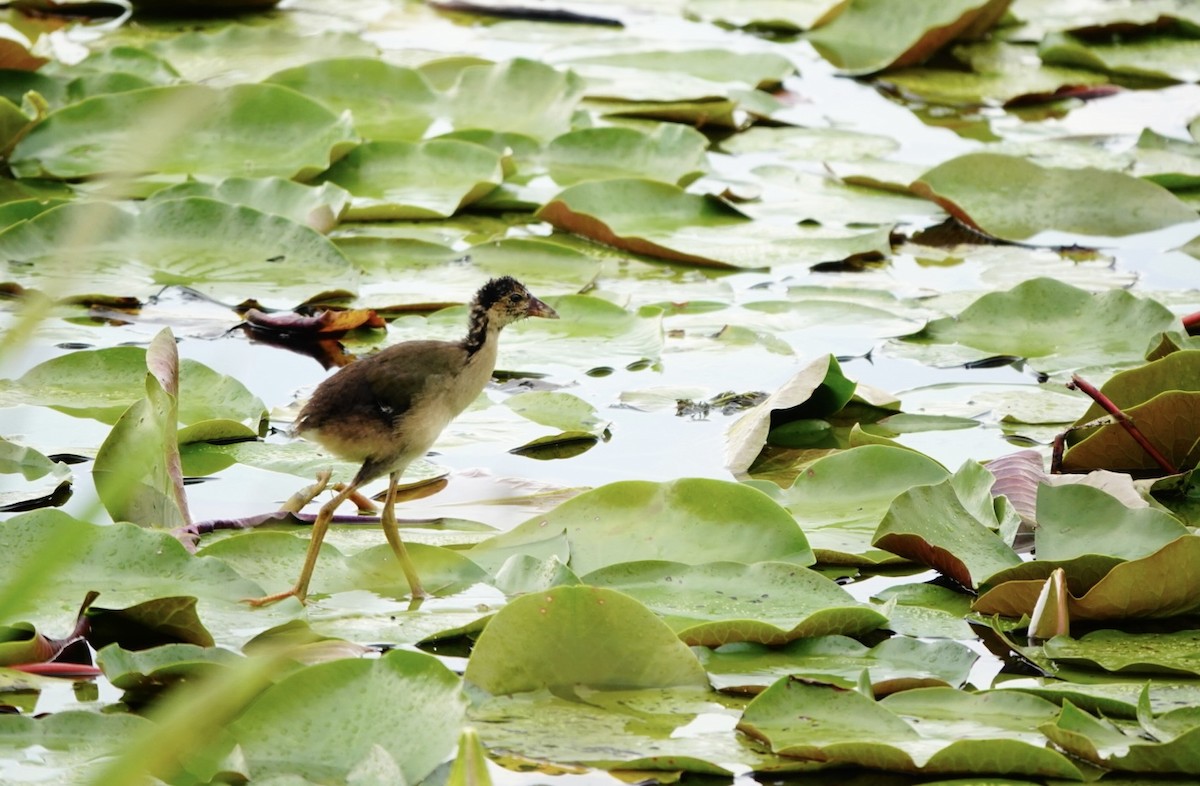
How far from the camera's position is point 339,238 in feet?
18.0

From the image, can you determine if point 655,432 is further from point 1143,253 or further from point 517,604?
point 1143,253

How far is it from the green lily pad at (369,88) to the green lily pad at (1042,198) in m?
2.21

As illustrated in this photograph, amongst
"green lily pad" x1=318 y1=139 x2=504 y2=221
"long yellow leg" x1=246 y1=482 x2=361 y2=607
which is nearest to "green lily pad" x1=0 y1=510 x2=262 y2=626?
"long yellow leg" x1=246 y1=482 x2=361 y2=607

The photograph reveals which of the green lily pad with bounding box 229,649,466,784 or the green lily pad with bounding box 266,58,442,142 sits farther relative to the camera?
the green lily pad with bounding box 266,58,442,142

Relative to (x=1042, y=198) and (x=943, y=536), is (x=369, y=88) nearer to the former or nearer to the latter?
(x=1042, y=198)

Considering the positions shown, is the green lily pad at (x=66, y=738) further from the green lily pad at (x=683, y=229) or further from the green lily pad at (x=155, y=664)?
the green lily pad at (x=683, y=229)

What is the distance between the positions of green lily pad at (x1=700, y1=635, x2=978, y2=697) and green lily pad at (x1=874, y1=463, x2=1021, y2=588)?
33 cm

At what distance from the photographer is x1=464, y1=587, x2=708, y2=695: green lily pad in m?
2.87

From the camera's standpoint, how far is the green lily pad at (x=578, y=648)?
287cm

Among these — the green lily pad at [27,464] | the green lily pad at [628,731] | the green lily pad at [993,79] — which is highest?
the green lily pad at [993,79]

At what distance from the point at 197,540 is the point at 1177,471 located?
2.44 m

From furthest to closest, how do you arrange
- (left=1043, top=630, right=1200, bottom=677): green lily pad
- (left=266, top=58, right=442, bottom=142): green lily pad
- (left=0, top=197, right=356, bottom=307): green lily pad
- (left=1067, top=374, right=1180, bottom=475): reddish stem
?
(left=266, top=58, right=442, bottom=142): green lily pad → (left=0, top=197, right=356, bottom=307): green lily pad → (left=1067, top=374, right=1180, bottom=475): reddish stem → (left=1043, top=630, right=1200, bottom=677): green lily pad

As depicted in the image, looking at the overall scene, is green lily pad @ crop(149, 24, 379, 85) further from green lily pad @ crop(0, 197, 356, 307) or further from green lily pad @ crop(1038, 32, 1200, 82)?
green lily pad @ crop(1038, 32, 1200, 82)

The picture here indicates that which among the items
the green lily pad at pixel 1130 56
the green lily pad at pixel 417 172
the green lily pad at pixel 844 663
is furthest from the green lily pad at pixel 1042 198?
the green lily pad at pixel 844 663
